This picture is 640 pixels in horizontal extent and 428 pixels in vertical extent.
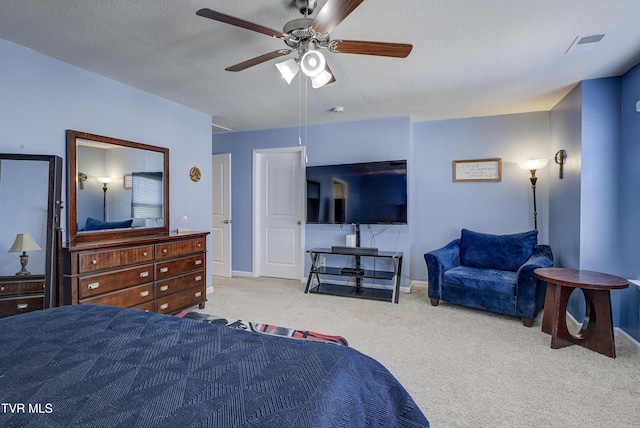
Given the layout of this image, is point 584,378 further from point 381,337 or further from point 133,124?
point 133,124

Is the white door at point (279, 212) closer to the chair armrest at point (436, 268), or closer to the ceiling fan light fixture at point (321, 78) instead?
the chair armrest at point (436, 268)

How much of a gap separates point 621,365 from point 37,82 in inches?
194

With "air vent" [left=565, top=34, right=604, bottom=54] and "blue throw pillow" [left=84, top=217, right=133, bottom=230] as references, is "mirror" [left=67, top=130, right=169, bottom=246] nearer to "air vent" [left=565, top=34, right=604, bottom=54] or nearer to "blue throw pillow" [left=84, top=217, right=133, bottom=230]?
"blue throw pillow" [left=84, top=217, right=133, bottom=230]

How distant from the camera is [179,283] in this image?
341 centimetres

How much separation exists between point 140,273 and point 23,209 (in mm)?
987

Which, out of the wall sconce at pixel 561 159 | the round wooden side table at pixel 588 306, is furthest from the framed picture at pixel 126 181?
the wall sconce at pixel 561 159

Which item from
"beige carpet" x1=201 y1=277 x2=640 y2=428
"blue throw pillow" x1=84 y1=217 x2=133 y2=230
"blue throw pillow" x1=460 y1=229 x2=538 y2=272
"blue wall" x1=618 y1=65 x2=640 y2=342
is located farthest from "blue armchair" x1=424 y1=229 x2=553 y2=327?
"blue throw pillow" x1=84 y1=217 x2=133 y2=230

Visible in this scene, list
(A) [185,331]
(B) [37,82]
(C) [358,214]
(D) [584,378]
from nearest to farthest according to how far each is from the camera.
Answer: (A) [185,331] < (D) [584,378] < (B) [37,82] < (C) [358,214]

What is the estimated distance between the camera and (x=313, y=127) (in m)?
4.86

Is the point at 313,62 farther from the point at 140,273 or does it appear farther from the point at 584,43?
the point at 140,273

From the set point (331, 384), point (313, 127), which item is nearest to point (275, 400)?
point (331, 384)

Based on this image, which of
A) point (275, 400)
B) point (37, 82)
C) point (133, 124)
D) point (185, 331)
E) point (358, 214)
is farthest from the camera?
point (358, 214)

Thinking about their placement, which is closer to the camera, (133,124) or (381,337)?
(381,337)

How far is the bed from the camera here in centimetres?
78
